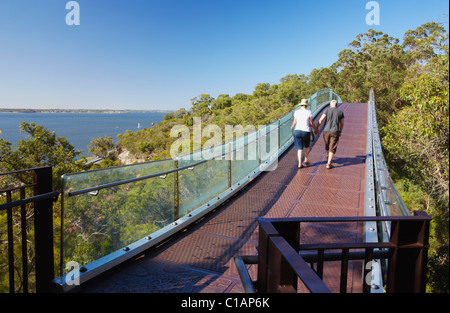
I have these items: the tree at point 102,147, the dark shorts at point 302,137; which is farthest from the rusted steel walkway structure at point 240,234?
the tree at point 102,147

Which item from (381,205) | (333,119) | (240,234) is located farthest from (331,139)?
(240,234)

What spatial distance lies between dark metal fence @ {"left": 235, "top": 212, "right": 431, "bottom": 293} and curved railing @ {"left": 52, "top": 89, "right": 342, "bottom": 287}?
2030mm

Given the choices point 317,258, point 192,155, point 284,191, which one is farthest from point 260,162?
point 317,258

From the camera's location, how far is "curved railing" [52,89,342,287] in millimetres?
3199

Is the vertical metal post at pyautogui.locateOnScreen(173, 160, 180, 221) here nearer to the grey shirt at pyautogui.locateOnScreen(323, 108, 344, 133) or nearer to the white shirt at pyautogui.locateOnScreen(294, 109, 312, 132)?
the white shirt at pyautogui.locateOnScreen(294, 109, 312, 132)

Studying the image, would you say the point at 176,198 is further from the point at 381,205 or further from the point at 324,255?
the point at 324,255

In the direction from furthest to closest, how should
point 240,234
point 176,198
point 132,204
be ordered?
point 176,198 < point 240,234 < point 132,204

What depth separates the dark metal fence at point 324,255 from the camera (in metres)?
1.59

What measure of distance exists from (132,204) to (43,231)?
3.75 feet

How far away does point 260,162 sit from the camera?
877cm

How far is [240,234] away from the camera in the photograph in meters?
4.52

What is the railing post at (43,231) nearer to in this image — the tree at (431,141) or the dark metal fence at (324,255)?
the dark metal fence at (324,255)
